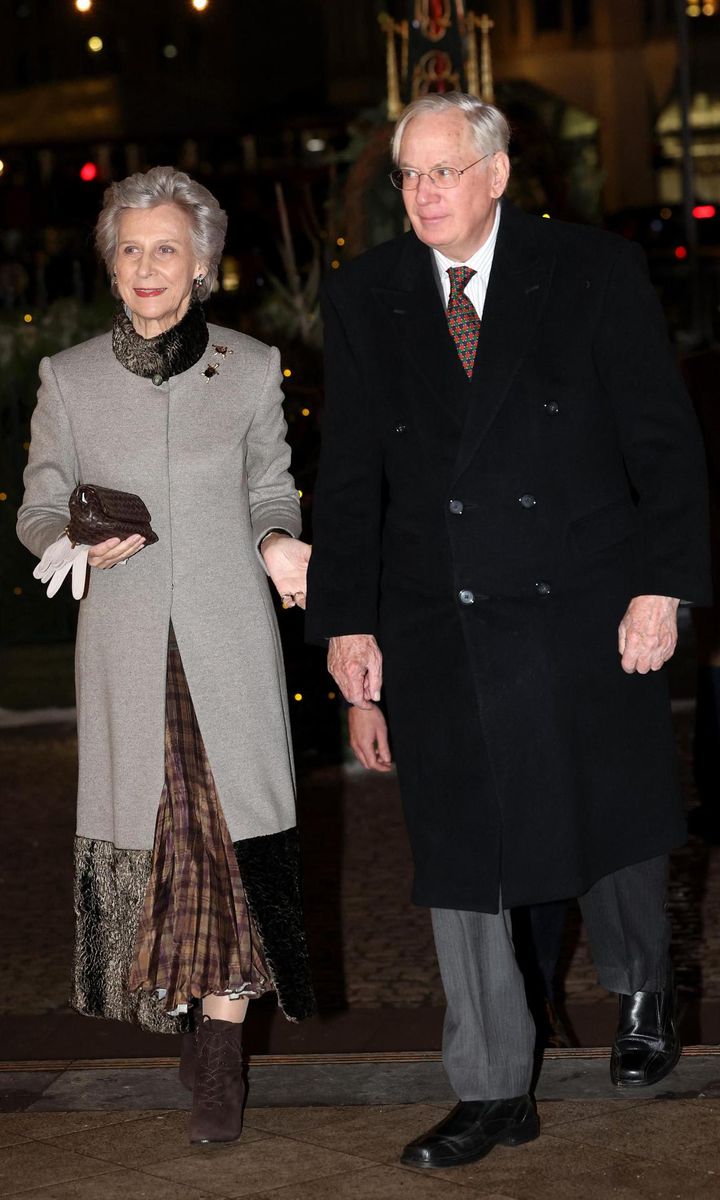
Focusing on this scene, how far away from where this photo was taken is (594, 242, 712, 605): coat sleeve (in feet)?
12.8

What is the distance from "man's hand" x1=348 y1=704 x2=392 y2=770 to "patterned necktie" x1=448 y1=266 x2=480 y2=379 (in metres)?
0.77

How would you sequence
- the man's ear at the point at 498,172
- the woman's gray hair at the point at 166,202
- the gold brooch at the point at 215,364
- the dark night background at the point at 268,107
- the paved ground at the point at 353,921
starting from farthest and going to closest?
the dark night background at the point at 268,107 < the paved ground at the point at 353,921 < the gold brooch at the point at 215,364 < the woman's gray hair at the point at 166,202 < the man's ear at the point at 498,172

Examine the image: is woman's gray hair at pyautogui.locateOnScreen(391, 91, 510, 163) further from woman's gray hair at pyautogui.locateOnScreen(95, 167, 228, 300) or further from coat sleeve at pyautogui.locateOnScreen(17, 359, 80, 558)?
→ coat sleeve at pyautogui.locateOnScreen(17, 359, 80, 558)

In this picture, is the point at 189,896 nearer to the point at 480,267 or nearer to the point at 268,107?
the point at 480,267

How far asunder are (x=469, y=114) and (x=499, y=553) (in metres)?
0.85

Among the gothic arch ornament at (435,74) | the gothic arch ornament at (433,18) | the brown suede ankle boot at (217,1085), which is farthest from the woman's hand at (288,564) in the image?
the gothic arch ornament at (433,18)

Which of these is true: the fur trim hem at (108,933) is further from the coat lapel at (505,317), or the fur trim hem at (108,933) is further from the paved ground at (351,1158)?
the coat lapel at (505,317)

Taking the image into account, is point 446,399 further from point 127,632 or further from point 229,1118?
point 229,1118

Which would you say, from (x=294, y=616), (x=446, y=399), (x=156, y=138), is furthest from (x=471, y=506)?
(x=156, y=138)

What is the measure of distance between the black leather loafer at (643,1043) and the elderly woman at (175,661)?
0.67 meters

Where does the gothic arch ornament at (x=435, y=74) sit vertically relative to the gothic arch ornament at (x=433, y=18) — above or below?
below

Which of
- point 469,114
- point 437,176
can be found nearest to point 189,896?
point 437,176

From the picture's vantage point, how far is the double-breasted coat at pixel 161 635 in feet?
13.7

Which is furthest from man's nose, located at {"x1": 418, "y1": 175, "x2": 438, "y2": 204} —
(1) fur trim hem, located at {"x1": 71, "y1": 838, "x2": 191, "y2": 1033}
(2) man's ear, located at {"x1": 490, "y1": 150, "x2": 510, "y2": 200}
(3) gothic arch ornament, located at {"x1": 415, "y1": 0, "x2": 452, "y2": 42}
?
(3) gothic arch ornament, located at {"x1": 415, "y1": 0, "x2": 452, "y2": 42}
